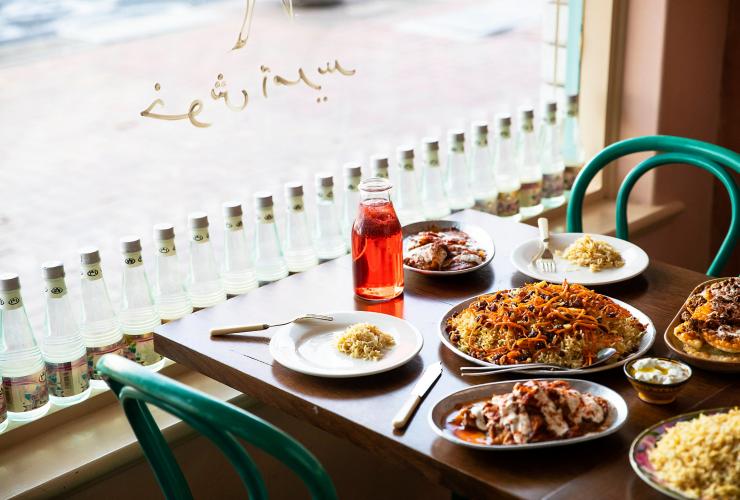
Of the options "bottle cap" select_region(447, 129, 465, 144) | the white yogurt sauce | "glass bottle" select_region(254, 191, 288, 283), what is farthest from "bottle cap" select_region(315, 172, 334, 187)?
the white yogurt sauce

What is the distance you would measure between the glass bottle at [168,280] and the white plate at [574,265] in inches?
25.0

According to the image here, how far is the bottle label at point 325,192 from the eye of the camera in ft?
6.43

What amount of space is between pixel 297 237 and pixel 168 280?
0.98 feet

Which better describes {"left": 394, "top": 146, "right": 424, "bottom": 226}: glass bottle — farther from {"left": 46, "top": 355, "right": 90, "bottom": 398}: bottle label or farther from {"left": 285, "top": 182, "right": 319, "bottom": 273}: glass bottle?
{"left": 46, "top": 355, "right": 90, "bottom": 398}: bottle label

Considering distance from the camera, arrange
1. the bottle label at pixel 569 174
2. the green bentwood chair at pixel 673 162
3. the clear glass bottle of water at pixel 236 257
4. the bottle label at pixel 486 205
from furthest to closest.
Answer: the bottle label at pixel 569 174 → the bottle label at pixel 486 205 → the green bentwood chair at pixel 673 162 → the clear glass bottle of water at pixel 236 257

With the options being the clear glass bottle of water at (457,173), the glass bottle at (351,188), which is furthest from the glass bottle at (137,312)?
the clear glass bottle of water at (457,173)

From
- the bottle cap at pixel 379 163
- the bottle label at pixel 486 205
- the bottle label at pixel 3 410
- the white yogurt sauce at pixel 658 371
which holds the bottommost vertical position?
the bottle label at pixel 3 410

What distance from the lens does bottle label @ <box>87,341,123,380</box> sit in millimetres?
1738

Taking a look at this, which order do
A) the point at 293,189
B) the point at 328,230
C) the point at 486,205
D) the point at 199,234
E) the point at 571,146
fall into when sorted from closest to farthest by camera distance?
the point at 199,234 → the point at 293,189 → the point at 328,230 → the point at 486,205 → the point at 571,146

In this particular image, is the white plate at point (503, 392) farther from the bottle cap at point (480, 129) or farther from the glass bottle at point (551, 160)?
the glass bottle at point (551, 160)

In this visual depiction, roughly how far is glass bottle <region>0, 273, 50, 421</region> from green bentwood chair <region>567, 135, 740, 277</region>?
46.0 inches

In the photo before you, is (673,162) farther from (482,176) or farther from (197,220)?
(197,220)

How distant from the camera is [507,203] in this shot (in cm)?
246

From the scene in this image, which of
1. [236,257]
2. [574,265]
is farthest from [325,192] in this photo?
[574,265]
